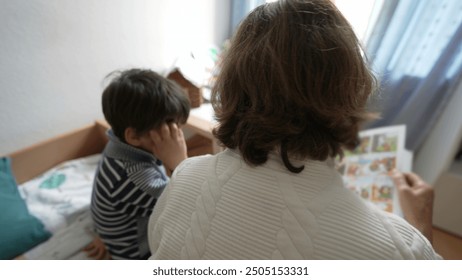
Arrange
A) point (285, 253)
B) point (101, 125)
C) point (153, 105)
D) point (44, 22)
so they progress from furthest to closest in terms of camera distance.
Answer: point (101, 125)
point (44, 22)
point (153, 105)
point (285, 253)

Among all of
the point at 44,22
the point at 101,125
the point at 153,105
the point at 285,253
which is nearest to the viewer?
the point at 285,253

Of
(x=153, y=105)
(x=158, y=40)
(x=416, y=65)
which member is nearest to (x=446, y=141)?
(x=416, y=65)

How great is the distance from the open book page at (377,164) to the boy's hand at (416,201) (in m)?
0.06

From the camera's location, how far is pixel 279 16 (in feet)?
1.30

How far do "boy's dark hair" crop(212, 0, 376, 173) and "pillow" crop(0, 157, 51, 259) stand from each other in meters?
0.78

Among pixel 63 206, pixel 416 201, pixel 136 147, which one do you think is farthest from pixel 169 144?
pixel 416 201

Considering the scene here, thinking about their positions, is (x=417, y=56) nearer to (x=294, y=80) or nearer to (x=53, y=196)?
(x=294, y=80)

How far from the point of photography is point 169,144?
0.73 meters

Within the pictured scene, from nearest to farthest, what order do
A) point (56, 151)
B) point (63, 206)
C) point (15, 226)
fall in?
1. point (15, 226)
2. point (63, 206)
3. point (56, 151)

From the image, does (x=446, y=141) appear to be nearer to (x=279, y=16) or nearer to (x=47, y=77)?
(x=279, y=16)

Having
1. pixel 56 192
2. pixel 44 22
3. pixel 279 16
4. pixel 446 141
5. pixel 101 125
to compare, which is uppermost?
pixel 279 16

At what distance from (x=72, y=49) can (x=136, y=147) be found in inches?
23.5

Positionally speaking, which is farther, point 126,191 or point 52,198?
point 52,198

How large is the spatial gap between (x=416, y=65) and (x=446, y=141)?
0.31 metres
